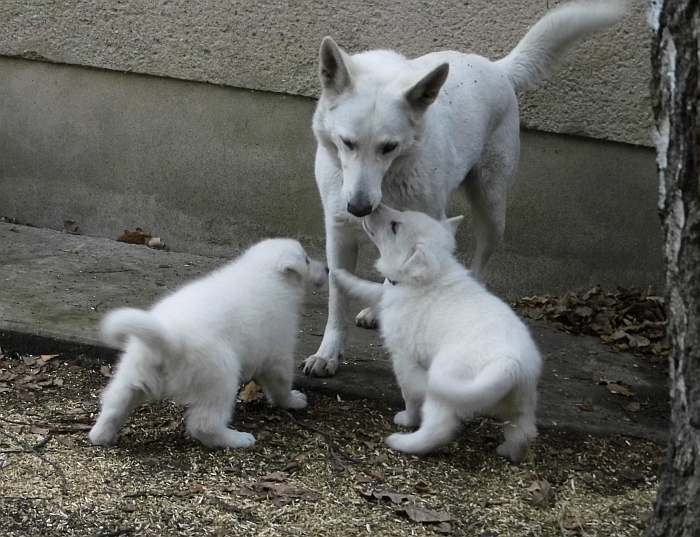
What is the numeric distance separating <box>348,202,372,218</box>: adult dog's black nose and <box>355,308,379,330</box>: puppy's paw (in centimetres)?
131

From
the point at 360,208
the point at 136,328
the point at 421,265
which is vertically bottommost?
the point at 136,328

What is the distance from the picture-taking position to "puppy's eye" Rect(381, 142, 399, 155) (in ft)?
14.3

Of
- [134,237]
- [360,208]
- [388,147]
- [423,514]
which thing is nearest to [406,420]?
[423,514]

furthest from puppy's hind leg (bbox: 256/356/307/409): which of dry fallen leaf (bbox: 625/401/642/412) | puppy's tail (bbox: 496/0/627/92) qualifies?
puppy's tail (bbox: 496/0/627/92)

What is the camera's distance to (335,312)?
192 inches

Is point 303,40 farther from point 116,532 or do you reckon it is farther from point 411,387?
point 116,532

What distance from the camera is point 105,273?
5.80 metres

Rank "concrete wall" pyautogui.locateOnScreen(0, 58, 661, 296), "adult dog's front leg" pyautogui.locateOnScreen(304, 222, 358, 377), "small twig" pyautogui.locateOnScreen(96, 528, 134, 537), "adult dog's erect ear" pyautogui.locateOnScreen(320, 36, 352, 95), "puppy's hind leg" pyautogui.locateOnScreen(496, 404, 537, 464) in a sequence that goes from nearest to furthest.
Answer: "small twig" pyautogui.locateOnScreen(96, 528, 134, 537) → "puppy's hind leg" pyautogui.locateOnScreen(496, 404, 537, 464) → "adult dog's erect ear" pyautogui.locateOnScreen(320, 36, 352, 95) → "adult dog's front leg" pyautogui.locateOnScreen(304, 222, 358, 377) → "concrete wall" pyautogui.locateOnScreen(0, 58, 661, 296)

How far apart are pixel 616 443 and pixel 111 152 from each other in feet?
13.6

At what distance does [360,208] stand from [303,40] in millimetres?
2552

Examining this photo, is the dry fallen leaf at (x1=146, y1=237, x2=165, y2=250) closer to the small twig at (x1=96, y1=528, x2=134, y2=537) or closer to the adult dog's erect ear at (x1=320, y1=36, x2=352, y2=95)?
the adult dog's erect ear at (x1=320, y1=36, x2=352, y2=95)

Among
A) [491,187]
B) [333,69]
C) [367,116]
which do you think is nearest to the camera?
[367,116]

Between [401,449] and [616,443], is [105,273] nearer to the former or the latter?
[401,449]

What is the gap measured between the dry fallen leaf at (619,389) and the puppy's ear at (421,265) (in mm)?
1436
